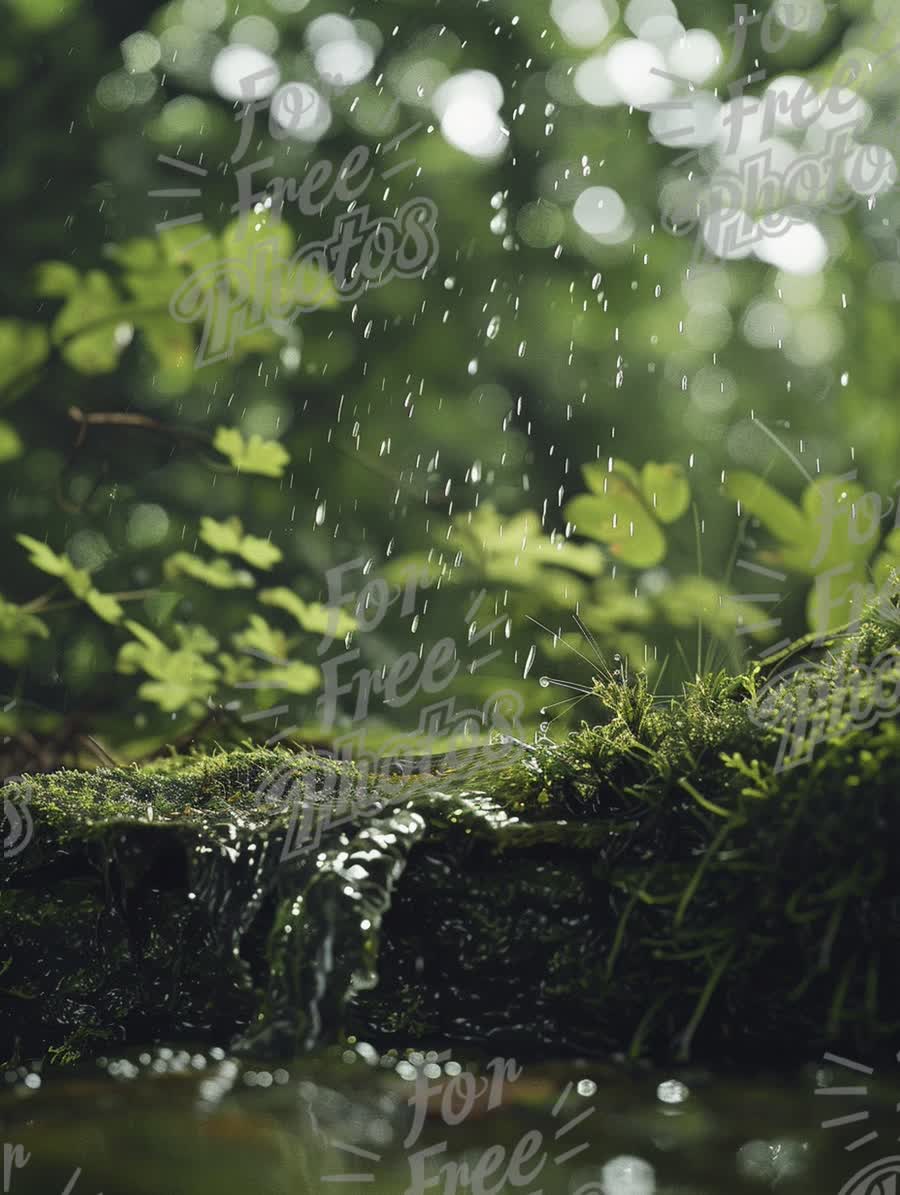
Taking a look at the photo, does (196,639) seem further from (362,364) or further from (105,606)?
(362,364)

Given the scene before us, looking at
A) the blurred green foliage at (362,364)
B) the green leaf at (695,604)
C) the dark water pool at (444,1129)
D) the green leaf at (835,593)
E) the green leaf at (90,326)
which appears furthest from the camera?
the green leaf at (90,326)

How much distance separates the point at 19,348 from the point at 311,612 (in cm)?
135

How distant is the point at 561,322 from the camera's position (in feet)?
11.3

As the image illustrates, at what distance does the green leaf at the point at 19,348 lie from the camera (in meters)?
3.40

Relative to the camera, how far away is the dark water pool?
0.83m

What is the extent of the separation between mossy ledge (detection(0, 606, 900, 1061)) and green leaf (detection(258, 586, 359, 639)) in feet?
6.14

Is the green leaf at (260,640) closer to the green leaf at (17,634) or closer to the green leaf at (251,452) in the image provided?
the green leaf at (251,452)

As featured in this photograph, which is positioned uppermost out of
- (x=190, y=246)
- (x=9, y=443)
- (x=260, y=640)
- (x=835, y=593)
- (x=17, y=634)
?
(x=190, y=246)

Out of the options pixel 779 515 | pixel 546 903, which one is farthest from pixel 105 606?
pixel 546 903

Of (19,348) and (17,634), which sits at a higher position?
(19,348)

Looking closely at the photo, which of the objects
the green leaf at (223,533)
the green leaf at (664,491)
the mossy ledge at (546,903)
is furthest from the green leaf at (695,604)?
the mossy ledge at (546,903)

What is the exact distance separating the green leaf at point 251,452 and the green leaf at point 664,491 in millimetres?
1153

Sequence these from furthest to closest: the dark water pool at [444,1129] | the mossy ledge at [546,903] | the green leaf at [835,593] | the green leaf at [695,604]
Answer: the green leaf at [695,604] < the green leaf at [835,593] < the mossy ledge at [546,903] < the dark water pool at [444,1129]

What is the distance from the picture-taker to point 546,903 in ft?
3.80
